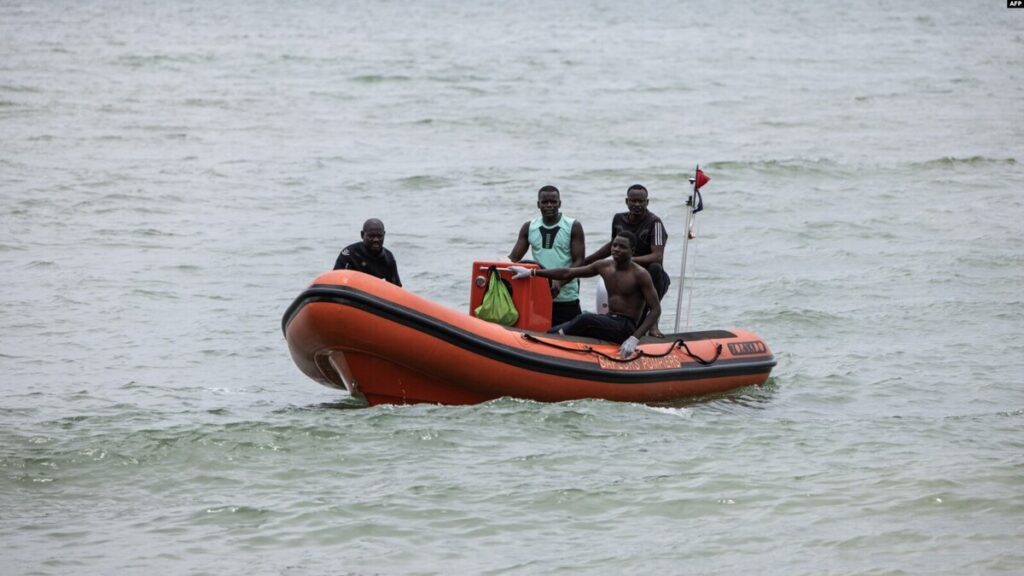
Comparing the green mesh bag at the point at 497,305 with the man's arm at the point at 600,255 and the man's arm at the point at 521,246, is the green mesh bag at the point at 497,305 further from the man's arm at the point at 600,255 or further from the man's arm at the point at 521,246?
the man's arm at the point at 600,255

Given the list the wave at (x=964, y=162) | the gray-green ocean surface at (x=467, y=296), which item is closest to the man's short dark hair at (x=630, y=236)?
the gray-green ocean surface at (x=467, y=296)

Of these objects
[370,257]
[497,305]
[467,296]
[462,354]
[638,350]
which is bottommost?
[467,296]

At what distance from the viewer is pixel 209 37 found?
38312mm

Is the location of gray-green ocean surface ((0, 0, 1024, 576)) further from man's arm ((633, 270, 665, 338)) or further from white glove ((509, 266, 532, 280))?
white glove ((509, 266, 532, 280))

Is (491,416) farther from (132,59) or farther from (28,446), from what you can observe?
(132,59)

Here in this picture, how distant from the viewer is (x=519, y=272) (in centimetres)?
955

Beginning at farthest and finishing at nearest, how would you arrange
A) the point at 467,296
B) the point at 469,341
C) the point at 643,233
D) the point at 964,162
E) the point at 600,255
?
the point at 964,162 → the point at 467,296 → the point at 600,255 → the point at 643,233 → the point at 469,341

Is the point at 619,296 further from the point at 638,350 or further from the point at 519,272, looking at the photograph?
the point at 519,272

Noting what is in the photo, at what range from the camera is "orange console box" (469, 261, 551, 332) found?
968cm

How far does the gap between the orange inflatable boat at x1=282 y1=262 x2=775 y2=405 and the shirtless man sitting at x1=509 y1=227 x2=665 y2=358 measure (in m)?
0.11

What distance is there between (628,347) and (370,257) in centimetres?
177

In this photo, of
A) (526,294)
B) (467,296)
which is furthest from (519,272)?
(467,296)

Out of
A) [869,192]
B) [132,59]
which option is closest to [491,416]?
[869,192]

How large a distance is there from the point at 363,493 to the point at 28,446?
2.32 m
